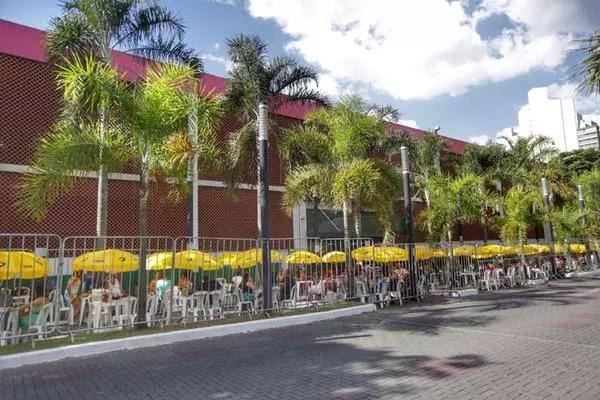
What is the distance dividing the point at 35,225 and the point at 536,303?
16650mm

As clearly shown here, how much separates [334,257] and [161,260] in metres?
4.59

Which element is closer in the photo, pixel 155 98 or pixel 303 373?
pixel 303 373

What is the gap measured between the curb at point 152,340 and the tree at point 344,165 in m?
3.82

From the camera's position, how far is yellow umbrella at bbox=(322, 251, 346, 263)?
1155cm

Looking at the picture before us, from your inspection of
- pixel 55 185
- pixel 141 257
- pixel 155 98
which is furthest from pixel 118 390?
pixel 155 98

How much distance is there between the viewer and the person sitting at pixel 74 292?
8.87 metres

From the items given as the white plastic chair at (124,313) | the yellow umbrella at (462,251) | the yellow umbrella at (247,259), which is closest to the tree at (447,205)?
the yellow umbrella at (462,251)

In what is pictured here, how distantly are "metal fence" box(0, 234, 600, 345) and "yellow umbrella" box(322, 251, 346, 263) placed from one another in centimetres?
3

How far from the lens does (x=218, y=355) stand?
7.09 m

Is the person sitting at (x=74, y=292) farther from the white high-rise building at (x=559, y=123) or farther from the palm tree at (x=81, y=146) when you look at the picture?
the white high-rise building at (x=559, y=123)

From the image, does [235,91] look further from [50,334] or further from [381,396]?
[381,396]

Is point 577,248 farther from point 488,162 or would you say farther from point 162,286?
point 162,286

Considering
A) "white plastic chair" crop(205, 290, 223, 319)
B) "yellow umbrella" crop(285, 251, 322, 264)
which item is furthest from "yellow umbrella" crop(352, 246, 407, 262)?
"white plastic chair" crop(205, 290, 223, 319)

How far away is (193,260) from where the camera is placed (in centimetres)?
924
